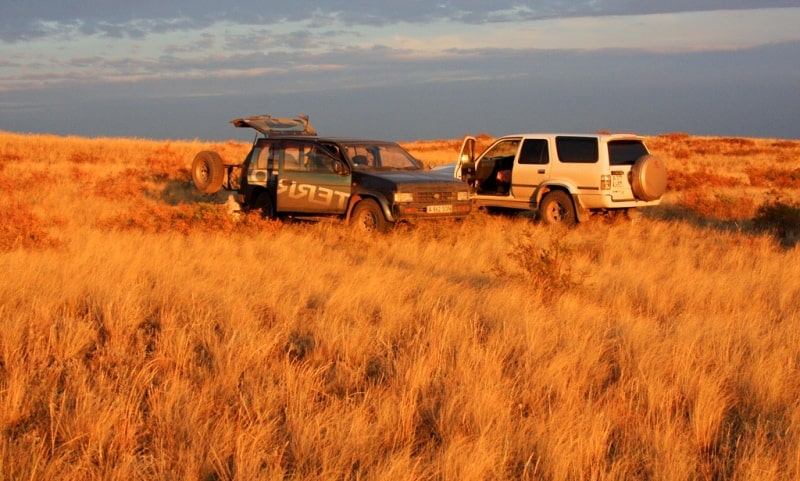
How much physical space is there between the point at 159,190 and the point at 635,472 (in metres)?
17.7

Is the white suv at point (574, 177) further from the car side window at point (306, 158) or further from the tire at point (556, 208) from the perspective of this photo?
the car side window at point (306, 158)

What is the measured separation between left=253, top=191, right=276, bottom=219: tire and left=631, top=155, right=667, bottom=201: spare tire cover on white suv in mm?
6179

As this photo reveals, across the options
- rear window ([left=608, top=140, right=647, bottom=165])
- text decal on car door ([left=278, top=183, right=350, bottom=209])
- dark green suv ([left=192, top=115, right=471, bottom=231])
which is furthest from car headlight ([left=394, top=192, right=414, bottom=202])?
rear window ([left=608, top=140, right=647, bottom=165])

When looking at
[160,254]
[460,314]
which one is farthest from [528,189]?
[460,314]

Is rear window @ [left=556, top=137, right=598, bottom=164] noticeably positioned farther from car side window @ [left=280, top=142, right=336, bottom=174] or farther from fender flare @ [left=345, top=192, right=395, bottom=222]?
car side window @ [left=280, top=142, right=336, bottom=174]

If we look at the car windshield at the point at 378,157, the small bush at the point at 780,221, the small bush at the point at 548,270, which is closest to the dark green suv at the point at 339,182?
the car windshield at the point at 378,157

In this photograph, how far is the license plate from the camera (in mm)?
13281

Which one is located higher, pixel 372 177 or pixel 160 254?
pixel 372 177

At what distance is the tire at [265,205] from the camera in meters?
14.6

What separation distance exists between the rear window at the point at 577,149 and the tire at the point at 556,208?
62cm

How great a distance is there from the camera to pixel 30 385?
5258 millimetres

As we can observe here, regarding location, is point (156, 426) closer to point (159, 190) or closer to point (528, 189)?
point (528, 189)

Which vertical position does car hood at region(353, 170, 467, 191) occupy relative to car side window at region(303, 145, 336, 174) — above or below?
below

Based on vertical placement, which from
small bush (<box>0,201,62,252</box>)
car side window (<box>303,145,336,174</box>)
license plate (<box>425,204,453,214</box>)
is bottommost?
small bush (<box>0,201,62,252</box>)
